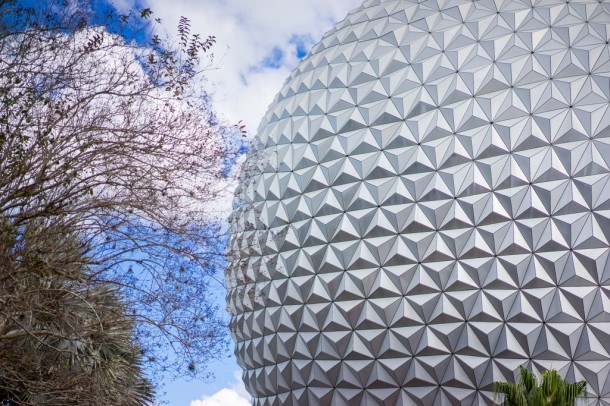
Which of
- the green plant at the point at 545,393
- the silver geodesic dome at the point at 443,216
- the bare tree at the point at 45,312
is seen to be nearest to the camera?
the bare tree at the point at 45,312

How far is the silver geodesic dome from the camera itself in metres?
15.9

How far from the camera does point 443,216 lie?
16.9 meters

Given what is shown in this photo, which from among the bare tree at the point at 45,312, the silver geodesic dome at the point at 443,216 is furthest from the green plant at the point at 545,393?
the bare tree at the point at 45,312

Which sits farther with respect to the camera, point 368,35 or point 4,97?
point 368,35

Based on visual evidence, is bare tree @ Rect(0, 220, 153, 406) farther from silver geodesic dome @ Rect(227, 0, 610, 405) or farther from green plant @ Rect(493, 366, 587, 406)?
green plant @ Rect(493, 366, 587, 406)

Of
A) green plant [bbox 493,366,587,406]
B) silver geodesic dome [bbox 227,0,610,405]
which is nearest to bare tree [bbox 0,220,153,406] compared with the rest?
silver geodesic dome [bbox 227,0,610,405]

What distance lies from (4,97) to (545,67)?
1294 centimetres

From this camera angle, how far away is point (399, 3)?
70.5 ft

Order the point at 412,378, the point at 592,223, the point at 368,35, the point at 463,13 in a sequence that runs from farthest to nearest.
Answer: the point at 368,35 < the point at 463,13 < the point at 412,378 < the point at 592,223

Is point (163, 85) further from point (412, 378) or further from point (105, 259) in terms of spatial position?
point (412, 378)

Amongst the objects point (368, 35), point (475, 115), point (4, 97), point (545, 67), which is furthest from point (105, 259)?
point (368, 35)

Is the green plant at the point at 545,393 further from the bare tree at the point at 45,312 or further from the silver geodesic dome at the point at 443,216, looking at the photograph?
the bare tree at the point at 45,312

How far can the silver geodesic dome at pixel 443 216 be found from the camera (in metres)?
15.9

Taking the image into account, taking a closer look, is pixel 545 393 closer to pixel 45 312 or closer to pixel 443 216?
pixel 443 216
